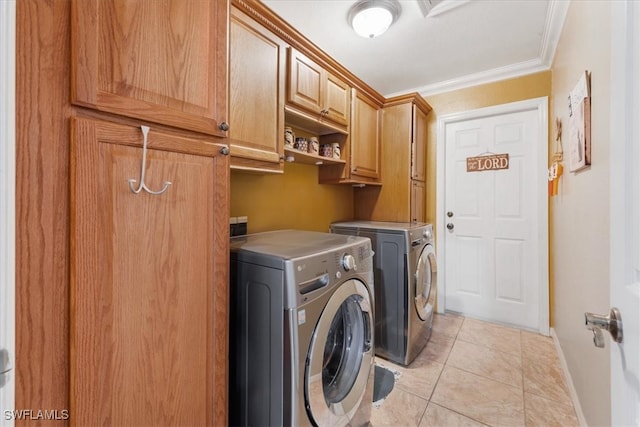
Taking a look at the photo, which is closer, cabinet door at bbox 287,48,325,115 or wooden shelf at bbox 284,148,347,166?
cabinet door at bbox 287,48,325,115

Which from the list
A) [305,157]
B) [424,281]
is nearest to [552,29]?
[305,157]

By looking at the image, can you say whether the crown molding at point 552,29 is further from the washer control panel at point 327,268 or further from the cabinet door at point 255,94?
the washer control panel at point 327,268

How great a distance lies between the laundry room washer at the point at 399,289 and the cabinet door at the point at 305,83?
1.04 meters

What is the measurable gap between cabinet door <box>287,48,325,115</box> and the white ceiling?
0.29m

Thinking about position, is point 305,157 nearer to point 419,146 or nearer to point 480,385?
point 419,146

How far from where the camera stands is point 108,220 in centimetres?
70

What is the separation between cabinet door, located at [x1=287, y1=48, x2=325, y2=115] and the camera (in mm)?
1648

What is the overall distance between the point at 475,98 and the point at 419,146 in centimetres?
71

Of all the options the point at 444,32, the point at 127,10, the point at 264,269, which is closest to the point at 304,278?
the point at 264,269

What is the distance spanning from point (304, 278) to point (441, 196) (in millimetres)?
2329

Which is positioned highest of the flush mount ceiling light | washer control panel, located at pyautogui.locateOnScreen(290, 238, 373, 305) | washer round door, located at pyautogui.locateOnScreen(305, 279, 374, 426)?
the flush mount ceiling light

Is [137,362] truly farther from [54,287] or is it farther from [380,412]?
[380,412]

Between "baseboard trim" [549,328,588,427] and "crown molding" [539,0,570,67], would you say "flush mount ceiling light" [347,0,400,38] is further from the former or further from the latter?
"baseboard trim" [549,328,588,427]

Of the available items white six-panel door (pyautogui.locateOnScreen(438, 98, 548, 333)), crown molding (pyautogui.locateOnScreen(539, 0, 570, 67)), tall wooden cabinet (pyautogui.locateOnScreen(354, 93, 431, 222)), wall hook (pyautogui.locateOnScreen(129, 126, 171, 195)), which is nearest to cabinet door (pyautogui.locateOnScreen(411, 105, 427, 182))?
tall wooden cabinet (pyautogui.locateOnScreen(354, 93, 431, 222))
